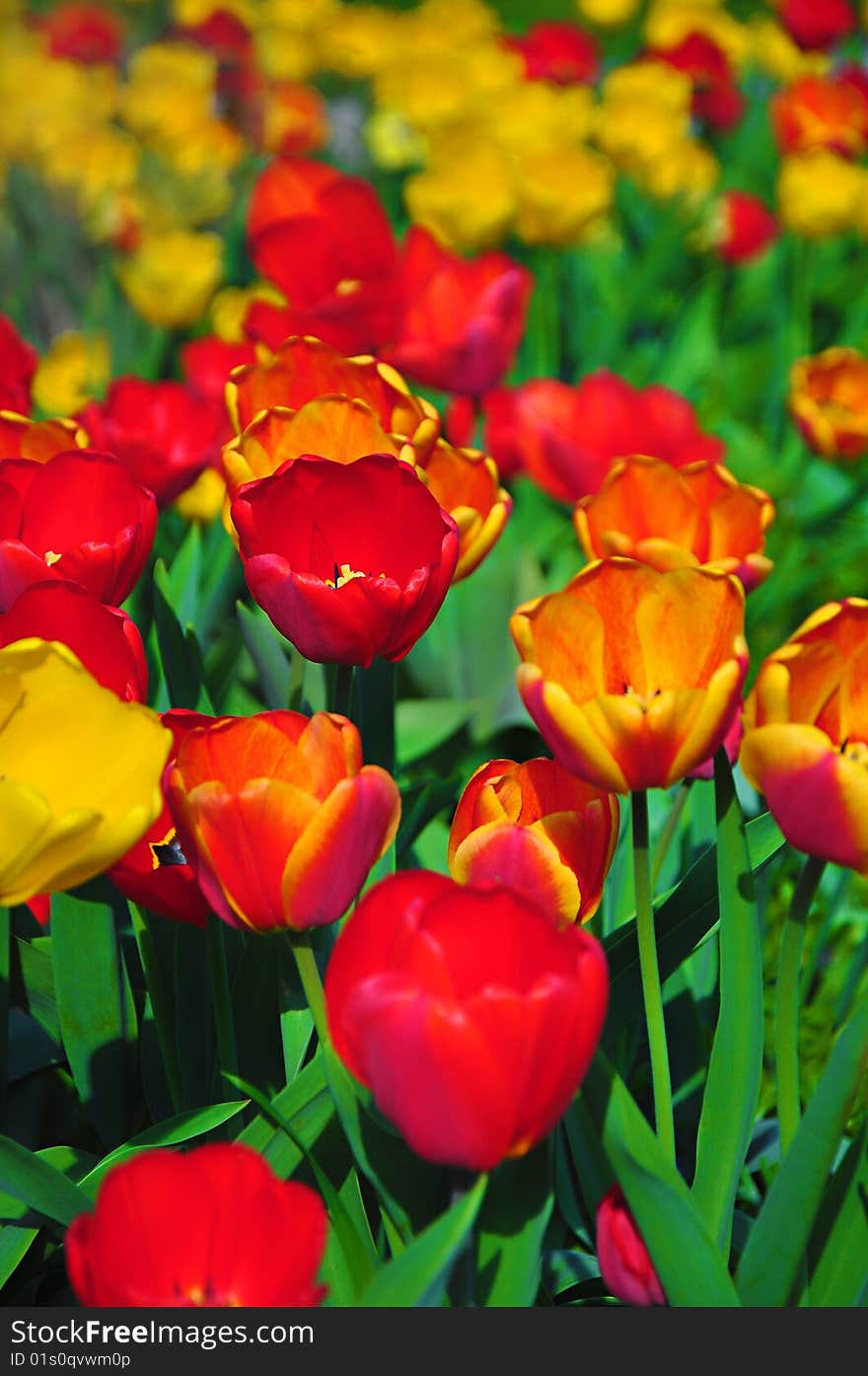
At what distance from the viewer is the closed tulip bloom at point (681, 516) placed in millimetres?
1194

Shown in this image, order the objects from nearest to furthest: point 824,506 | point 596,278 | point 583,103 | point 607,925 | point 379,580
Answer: point 379,580
point 607,925
point 824,506
point 596,278
point 583,103

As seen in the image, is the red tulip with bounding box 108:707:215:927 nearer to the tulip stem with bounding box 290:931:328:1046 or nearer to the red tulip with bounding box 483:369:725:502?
the tulip stem with bounding box 290:931:328:1046

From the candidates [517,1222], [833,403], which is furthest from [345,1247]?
[833,403]

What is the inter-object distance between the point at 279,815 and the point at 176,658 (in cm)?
55

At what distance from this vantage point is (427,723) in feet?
6.22

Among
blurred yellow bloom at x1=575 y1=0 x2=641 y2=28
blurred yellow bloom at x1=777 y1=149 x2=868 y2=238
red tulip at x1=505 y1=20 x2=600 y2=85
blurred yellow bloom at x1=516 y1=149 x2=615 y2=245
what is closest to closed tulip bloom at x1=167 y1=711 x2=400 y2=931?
blurred yellow bloom at x1=516 y1=149 x2=615 y2=245

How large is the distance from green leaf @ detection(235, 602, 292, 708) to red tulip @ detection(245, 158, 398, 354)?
326mm

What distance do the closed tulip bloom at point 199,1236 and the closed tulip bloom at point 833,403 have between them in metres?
1.63

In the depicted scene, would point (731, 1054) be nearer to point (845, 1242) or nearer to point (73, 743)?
point (845, 1242)

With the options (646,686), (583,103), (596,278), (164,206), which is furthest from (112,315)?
(646,686)

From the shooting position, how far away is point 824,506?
8.61ft

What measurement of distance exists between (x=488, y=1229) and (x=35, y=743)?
1.19 feet

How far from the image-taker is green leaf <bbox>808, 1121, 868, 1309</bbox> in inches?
34.6

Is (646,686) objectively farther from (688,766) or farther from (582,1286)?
(582,1286)
